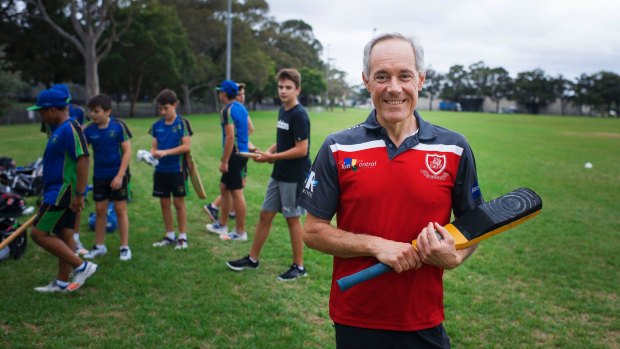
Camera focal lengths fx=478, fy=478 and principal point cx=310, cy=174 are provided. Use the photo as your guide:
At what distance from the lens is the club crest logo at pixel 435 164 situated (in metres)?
2.23

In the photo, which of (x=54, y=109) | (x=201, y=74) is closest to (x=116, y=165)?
(x=54, y=109)

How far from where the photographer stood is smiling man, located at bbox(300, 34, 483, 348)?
2221 mm

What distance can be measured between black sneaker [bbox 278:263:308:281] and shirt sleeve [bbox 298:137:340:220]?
11.8 feet

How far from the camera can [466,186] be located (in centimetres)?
233

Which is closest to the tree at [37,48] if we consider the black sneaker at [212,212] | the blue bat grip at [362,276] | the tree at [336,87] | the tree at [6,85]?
the tree at [6,85]

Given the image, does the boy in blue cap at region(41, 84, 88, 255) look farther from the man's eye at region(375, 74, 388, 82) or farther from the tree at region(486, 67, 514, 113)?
the tree at region(486, 67, 514, 113)

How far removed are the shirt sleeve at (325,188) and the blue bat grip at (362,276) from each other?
12.9 inches

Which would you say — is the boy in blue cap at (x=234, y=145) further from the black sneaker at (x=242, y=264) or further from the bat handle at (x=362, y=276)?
the bat handle at (x=362, y=276)

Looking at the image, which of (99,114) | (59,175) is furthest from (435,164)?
(99,114)

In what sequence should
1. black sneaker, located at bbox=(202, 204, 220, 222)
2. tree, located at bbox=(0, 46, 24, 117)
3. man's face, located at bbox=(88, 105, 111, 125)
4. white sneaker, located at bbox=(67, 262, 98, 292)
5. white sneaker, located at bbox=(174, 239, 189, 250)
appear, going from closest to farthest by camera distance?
white sneaker, located at bbox=(67, 262, 98, 292) < man's face, located at bbox=(88, 105, 111, 125) < white sneaker, located at bbox=(174, 239, 189, 250) < black sneaker, located at bbox=(202, 204, 220, 222) < tree, located at bbox=(0, 46, 24, 117)

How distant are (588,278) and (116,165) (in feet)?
20.3

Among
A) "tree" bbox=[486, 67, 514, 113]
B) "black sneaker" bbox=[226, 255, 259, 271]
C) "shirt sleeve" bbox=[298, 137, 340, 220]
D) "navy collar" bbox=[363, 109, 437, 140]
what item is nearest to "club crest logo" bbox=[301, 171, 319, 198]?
"shirt sleeve" bbox=[298, 137, 340, 220]

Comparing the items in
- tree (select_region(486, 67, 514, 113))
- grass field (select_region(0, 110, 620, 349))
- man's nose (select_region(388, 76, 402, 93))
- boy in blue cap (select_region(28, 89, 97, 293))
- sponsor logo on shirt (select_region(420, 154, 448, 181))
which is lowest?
grass field (select_region(0, 110, 620, 349))

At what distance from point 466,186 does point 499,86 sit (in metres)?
129
